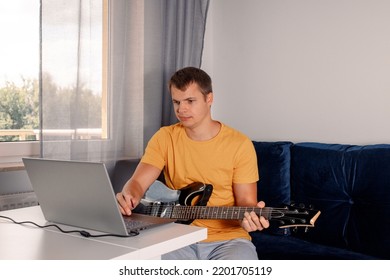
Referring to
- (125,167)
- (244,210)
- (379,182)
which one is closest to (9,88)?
(125,167)

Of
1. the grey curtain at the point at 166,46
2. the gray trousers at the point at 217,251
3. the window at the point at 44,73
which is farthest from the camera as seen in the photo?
the grey curtain at the point at 166,46

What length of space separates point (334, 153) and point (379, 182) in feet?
0.77

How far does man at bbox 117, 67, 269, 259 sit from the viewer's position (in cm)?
181

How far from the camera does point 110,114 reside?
230 centimetres

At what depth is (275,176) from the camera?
7.19 ft

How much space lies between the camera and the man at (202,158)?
1810mm

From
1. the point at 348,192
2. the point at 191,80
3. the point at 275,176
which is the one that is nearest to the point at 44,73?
the point at 191,80

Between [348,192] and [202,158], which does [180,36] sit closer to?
[202,158]

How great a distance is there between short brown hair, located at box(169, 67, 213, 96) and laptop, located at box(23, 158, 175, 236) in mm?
673

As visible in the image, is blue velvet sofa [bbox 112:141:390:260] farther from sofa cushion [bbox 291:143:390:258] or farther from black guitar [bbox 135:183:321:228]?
black guitar [bbox 135:183:321:228]

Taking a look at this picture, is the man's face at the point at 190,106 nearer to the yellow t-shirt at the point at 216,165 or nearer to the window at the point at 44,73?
the yellow t-shirt at the point at 216,165

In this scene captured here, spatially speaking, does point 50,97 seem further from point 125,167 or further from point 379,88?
point 379,88

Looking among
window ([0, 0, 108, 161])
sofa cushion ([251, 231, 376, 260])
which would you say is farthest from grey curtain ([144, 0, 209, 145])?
sofa cushion ([251, 231, 376, 260])

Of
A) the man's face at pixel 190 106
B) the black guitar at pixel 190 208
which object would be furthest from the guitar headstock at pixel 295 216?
the man's face at pixel 190 106
